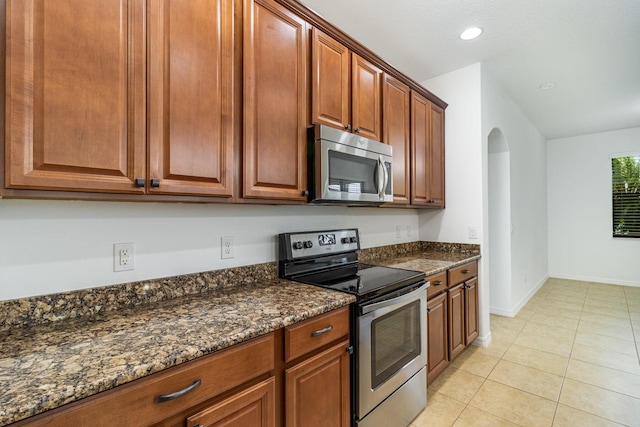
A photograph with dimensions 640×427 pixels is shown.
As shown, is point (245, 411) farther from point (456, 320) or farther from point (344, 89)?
point (456, 320)

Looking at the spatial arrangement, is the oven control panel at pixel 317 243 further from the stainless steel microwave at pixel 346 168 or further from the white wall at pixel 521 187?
the white wall at pixel 521 187

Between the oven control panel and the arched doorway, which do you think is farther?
the arched doorway

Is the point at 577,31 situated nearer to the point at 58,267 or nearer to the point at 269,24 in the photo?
the point at 269,24

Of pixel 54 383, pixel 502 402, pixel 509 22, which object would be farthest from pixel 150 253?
pixel 509 22

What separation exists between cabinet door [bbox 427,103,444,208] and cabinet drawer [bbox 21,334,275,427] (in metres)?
2.28

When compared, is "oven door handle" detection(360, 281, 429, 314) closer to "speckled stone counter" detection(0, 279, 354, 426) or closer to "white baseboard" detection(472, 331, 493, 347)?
"speckled stone counter" detection(0, 279, 354, 426)

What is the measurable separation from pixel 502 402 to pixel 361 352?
1.35 m

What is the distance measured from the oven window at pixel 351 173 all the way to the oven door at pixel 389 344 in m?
0.70

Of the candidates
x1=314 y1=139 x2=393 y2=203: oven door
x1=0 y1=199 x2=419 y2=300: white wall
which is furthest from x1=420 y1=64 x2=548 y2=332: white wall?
x1=0 y1=199 x2=419 y2=300: white wall

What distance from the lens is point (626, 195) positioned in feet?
16.7

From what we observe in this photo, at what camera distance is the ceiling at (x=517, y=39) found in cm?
209

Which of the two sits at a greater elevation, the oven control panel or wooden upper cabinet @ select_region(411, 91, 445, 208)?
wooden upper cabinet @ select_region(411, 91, 445, 208)

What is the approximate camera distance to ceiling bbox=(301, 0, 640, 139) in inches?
82.1

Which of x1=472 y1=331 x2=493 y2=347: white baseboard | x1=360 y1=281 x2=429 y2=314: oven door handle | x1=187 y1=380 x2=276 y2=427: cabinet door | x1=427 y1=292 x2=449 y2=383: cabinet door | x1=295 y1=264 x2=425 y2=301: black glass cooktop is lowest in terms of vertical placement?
x1=472 y1=331 x2=493 y2=347: white baseboard
